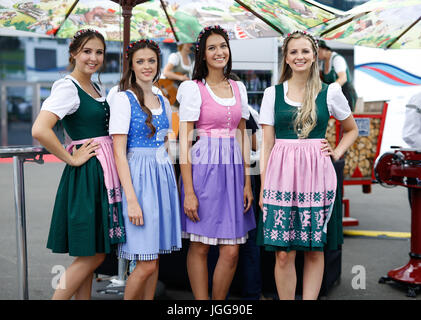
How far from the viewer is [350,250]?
14.5 feet

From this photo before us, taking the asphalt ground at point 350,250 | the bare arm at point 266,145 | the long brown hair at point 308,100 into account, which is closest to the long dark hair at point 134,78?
the bare arm at point 266,145

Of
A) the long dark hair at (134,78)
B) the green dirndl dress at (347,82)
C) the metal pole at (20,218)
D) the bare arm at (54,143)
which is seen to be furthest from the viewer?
the green dirndl dress at (347,82)

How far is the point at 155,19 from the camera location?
148 inches

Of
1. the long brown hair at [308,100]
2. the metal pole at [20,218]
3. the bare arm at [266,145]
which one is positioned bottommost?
the metal pole at [20,218]

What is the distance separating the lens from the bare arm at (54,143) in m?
2.20

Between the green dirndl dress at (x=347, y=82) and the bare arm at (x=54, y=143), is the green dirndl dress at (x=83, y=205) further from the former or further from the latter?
the green dirndl dress at (x=347, y=82)

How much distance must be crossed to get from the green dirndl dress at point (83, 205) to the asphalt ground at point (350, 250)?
79 cm

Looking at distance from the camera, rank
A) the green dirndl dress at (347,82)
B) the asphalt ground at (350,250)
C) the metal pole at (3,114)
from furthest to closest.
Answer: the metal pole at (3,114)
the green dirndl dress at (347,82)
the asphalt ground at (350,250)

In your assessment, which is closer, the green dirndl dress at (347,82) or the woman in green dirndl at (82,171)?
the woman in green dirndl at (82,171)

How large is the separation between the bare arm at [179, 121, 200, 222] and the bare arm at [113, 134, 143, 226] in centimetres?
29

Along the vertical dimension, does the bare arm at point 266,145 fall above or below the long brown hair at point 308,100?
below
